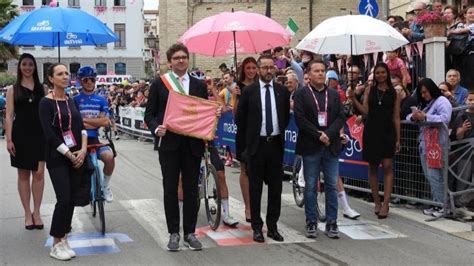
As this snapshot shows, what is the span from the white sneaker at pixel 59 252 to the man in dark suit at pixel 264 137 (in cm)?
208

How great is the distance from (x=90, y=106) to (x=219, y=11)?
31.5 meters

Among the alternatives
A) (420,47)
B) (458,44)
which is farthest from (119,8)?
(458,44)

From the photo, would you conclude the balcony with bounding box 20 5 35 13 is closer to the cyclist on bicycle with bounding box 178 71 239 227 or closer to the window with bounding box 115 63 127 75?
the window with bounding box 115 63 127 75

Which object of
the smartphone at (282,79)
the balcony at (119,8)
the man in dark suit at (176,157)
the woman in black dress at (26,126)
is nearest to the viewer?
the man in dark suit at (176,157)

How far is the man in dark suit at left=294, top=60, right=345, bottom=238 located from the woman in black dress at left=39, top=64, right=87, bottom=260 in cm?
249

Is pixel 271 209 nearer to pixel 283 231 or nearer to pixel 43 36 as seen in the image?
pixel 283 231

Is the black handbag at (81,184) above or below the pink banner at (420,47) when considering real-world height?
below

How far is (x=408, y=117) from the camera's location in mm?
8594

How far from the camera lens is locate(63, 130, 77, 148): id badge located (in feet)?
20.6

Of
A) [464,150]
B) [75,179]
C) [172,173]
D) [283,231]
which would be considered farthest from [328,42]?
[75,179]

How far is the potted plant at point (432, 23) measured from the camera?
10.1 metres

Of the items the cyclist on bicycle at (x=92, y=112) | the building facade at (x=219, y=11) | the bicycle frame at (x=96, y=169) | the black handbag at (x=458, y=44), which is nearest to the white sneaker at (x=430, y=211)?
the black handbag at (x=458, y=44)

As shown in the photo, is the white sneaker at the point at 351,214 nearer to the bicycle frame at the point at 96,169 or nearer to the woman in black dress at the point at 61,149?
the bicycle frame at the point at 96,169

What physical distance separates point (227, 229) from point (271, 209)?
0.86m
